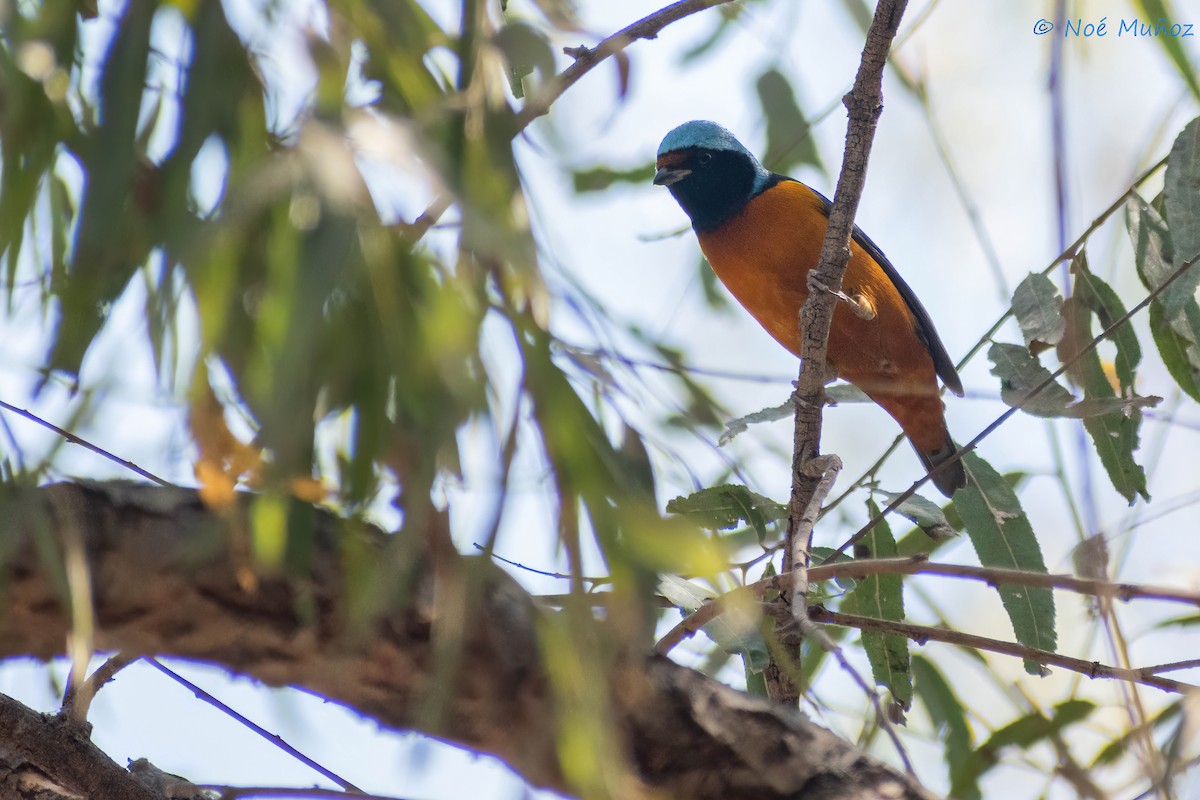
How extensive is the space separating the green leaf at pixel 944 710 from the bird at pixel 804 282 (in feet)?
1.97

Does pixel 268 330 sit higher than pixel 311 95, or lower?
lower

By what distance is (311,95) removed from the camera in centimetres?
125

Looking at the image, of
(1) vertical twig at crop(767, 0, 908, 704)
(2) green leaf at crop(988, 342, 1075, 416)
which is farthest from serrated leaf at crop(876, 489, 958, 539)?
(2) green leaf at crop(988, 342, 1075, 416)

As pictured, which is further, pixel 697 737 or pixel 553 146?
pixel 697 737

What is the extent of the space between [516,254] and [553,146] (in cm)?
33

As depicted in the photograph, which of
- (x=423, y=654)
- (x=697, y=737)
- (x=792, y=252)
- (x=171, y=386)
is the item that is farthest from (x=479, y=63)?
(x=792, y=252)

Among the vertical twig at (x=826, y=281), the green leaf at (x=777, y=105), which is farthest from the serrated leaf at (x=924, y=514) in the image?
the green leaf at (x=777, y=105)

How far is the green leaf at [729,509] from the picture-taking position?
112 inches

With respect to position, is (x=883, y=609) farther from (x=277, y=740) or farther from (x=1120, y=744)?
(x=277, y=740)

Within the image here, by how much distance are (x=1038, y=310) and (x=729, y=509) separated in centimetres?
89

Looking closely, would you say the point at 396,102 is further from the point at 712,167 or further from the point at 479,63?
the point at 712,167

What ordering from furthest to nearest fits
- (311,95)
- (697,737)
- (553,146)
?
(697,737)
(553,146)
(311,95)

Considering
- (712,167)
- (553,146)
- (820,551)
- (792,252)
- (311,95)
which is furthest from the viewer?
(712,167)

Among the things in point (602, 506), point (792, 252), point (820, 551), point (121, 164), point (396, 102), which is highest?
point (792, 252)
